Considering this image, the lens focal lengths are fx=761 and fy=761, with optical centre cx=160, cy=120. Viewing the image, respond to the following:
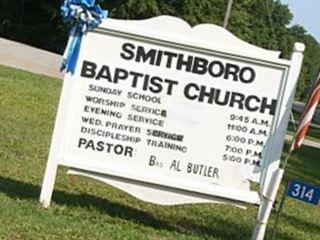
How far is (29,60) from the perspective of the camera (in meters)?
28.8

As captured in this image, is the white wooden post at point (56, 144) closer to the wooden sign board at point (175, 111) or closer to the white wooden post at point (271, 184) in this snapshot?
the wooden sign board at point (175, 111)

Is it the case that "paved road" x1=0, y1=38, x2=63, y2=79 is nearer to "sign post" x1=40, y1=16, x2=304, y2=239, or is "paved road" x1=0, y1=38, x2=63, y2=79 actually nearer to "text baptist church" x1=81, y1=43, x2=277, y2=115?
"sign post" x1=40, y1=16, x2=304, y2=239

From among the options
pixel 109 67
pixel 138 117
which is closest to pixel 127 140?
pixel 138 117

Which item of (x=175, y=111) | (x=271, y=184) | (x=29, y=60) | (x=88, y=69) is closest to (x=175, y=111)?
(x=175, y=111)

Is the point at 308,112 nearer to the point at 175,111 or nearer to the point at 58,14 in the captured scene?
the point at 175,111

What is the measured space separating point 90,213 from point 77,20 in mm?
1711

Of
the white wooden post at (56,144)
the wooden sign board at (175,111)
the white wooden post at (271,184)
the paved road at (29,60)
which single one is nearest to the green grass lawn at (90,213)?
the white wooden post at (56,144)

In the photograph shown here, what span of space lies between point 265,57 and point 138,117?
3.96 ft

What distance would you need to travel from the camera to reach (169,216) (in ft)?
24.6

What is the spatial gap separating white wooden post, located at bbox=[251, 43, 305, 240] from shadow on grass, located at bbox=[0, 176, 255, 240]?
0.52 metres

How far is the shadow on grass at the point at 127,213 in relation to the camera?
6918 mm

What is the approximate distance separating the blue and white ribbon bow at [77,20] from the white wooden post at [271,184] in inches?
66.2

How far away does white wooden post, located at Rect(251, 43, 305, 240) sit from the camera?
21.2 feet

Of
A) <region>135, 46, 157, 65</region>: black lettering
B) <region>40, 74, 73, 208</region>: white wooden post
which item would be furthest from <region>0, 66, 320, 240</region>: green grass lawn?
<region>135, 46, 157, 65</region>: black lettering
